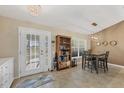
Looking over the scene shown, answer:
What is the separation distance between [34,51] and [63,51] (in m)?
1.73

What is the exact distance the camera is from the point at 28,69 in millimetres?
4094

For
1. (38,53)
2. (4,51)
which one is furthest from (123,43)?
(4,51)

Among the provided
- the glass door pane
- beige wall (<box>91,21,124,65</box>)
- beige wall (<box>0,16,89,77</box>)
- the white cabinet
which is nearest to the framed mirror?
beige wall (<box>91,21,124,65</box>)

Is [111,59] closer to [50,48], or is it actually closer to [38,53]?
[50,48]

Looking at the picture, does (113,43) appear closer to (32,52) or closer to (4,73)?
(32,52)

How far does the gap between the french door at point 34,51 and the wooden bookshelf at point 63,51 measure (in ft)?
1.58

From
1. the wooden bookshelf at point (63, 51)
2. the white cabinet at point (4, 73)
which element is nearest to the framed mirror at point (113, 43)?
the wooden bookshelf at point (63, 51)

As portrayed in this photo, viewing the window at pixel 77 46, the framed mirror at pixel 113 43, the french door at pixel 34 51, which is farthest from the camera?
the window at pixel 77 46

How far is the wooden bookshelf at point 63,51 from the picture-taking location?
501cm

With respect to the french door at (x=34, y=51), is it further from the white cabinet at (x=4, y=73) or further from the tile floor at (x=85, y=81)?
the white cabinet at (x=4, y=73)

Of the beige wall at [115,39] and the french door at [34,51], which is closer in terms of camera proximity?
the french door at [34,51]

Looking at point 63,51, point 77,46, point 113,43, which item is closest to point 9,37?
point 63,51

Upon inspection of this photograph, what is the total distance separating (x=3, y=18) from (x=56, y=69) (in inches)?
121

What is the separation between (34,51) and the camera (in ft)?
14.1
